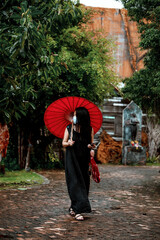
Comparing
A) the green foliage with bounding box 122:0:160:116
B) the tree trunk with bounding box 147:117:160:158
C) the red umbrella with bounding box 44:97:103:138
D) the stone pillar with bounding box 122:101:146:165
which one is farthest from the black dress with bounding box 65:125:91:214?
the tree trunk with bounding box 147:117:160:158

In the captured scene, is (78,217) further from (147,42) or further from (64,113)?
(147,42)

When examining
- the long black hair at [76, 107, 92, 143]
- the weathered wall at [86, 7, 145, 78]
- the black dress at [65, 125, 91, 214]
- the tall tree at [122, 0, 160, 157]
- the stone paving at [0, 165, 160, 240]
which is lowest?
the stone paving at [0, 165, 160, 240]

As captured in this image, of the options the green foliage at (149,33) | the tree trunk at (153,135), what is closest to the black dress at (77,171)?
the green foliage at (149,33)

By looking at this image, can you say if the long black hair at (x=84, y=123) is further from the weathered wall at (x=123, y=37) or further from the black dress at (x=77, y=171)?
the weathered wall at (x=123, y=37)

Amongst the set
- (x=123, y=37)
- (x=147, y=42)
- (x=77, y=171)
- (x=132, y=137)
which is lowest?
(x=77, y=171)

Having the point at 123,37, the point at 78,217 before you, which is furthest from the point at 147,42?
the point at 123,37

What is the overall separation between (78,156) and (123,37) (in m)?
24.4

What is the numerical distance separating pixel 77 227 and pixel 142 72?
32.9 ft

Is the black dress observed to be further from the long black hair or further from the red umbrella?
the red umbrella

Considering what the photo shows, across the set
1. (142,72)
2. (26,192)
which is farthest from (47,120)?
(142,72)

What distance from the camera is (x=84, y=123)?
18.8 feet

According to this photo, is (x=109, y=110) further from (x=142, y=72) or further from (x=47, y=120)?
(x=47, y=120)

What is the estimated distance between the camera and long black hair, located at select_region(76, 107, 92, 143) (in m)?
5.69

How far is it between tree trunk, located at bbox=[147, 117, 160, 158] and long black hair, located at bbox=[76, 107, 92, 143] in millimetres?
15889
